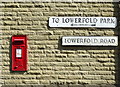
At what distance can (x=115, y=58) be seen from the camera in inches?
257

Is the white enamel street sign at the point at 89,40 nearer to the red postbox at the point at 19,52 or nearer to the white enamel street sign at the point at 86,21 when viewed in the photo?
the white enamel street sign at the point at 86,21

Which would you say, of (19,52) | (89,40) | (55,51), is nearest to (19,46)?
(19,52)

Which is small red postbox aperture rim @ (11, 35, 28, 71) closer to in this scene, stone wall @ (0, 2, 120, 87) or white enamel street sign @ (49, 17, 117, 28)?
stone wall @ (0, 2, 120, 87)

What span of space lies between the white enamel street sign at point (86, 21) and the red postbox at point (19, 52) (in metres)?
0.89

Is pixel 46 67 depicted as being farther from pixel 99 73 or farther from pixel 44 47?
pixel 99 73

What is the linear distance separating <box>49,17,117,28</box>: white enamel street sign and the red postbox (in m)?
0.89

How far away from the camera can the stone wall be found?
21.3 ft

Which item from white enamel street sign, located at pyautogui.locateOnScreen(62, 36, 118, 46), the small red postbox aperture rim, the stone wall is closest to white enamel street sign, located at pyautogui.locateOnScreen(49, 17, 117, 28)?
the stone wall

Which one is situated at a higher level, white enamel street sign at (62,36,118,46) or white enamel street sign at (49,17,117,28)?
white enamel street sign at (49,17,117,28)

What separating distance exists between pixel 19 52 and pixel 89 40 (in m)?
1.85

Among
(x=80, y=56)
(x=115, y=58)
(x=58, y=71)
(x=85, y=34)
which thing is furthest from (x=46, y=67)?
(x=115, y=58)

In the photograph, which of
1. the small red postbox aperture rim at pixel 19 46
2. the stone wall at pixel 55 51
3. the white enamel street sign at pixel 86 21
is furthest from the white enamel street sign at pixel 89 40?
the small red postbox aperture rim at pixel 19 46

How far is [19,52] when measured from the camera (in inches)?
251

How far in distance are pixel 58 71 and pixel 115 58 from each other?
5.09 feet
